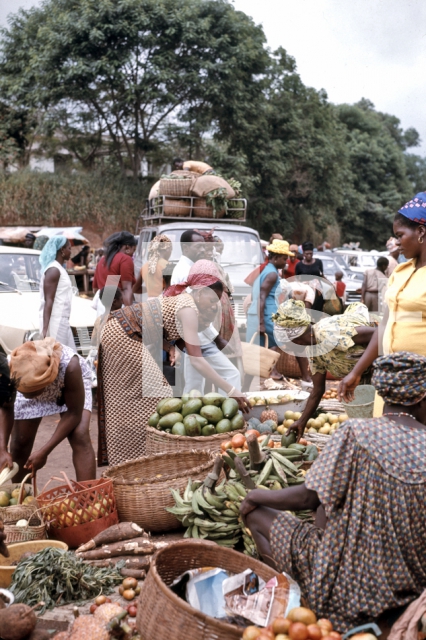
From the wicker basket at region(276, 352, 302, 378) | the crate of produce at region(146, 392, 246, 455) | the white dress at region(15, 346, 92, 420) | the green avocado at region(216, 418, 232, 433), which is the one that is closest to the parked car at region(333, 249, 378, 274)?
the wicker basket at region(276, 352, 302, 378)

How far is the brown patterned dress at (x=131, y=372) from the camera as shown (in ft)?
15.9

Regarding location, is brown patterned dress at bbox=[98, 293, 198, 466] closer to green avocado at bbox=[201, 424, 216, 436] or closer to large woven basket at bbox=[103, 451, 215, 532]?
green avocado at bbox=[201, 424, 216, 436]

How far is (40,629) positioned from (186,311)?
2.61 m

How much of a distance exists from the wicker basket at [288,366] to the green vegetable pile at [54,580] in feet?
18.5

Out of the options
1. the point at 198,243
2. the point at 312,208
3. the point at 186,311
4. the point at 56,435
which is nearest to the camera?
the point at 56,435

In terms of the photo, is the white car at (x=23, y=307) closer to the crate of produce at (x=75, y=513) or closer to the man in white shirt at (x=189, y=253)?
the man in white shirt at (x=189, y=253)

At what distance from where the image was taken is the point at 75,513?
3.59 meters

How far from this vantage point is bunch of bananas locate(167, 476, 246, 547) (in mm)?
3551

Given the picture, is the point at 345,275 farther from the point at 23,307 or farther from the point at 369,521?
the point at 369,521

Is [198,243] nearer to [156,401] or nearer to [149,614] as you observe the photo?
A: [156,401]

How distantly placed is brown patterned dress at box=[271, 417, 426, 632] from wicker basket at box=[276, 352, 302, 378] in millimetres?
6081

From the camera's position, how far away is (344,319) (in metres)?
4.31

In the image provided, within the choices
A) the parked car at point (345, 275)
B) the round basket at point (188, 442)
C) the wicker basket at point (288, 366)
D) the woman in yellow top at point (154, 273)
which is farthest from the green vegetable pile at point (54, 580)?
the parked car at point (345, 275)

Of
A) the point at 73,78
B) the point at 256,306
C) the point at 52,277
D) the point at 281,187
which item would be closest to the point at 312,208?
the point at 281,187
